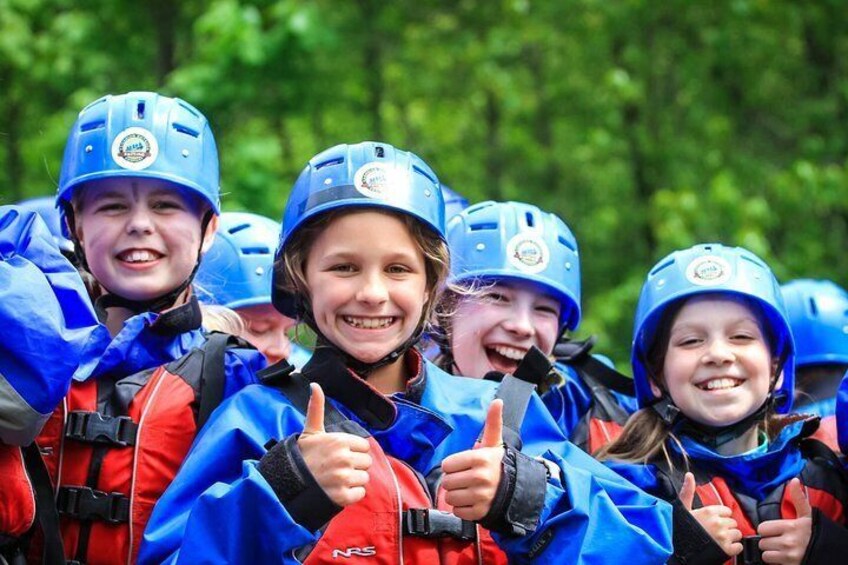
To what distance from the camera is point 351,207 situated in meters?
4.27

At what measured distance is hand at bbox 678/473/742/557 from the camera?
4.73m

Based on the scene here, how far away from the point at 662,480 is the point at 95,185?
8.36ft

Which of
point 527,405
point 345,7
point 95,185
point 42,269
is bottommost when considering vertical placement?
point 527,405

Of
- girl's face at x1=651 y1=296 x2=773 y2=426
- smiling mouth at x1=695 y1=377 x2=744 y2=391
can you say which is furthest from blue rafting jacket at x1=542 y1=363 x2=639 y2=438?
smiling mouth at x1=695 y1=377 x2=744 y2=391

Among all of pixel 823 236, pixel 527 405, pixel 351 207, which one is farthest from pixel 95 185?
pixel 823 236

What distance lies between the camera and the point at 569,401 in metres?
5.93

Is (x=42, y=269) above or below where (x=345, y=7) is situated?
below

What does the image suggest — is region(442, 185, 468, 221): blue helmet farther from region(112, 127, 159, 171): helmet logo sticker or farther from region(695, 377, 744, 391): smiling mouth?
region(112, 127, 159, 171): helmet logo sticker

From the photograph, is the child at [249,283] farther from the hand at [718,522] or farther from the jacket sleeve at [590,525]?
the jacket sleeve at [590,525]

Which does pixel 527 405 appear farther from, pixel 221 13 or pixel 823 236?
pixel 823 236

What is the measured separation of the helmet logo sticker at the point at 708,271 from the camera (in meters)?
5.28

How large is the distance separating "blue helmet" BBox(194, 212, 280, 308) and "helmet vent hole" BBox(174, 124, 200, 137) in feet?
4.02

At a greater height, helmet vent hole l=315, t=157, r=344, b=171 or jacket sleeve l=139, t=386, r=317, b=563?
helmet vent hole l=315, t=157, r=344, b=171

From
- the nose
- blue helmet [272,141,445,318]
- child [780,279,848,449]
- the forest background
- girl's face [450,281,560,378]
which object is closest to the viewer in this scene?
the nose
